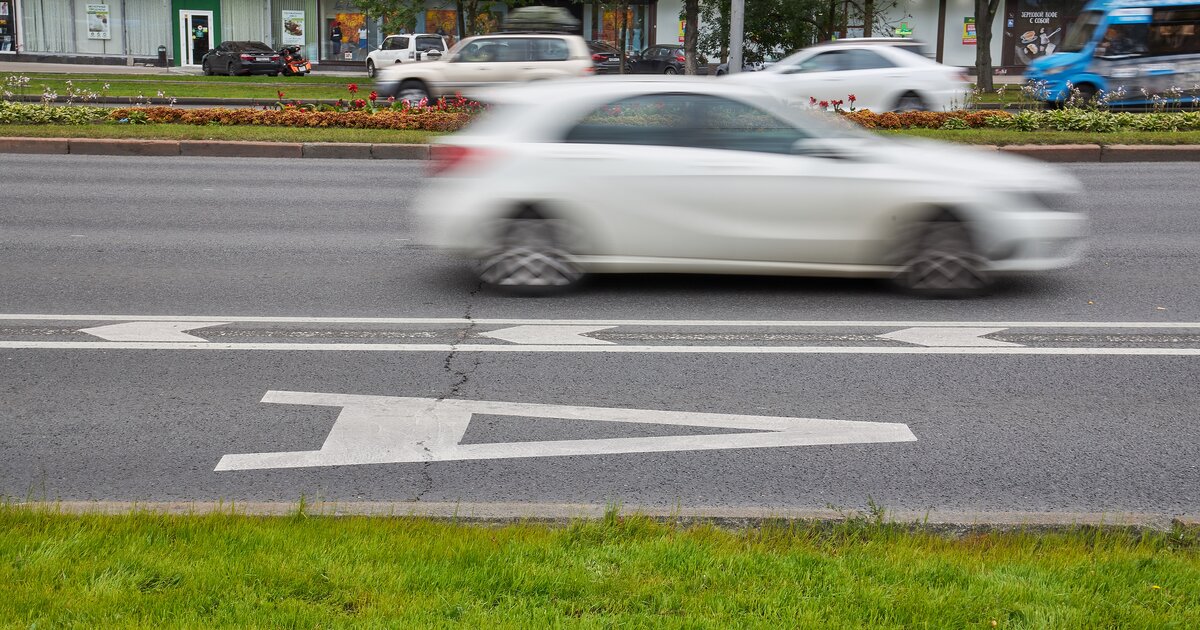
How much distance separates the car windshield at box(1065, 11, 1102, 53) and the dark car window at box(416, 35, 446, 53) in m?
22.4

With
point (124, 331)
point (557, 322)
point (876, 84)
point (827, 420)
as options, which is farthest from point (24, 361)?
point (876, 84)

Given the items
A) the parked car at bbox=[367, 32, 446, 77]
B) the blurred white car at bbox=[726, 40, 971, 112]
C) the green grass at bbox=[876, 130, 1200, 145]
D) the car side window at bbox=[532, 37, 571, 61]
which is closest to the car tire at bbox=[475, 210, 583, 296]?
the green grass at bbox=[876, 130, 1200, 145]

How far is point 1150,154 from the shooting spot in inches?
674

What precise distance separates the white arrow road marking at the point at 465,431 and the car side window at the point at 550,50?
19620mm

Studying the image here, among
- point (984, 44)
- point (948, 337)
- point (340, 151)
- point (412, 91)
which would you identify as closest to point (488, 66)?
point (412, 91)

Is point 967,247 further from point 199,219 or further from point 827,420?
point 199,219

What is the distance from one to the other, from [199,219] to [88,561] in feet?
27.0

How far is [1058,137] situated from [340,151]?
1015cm

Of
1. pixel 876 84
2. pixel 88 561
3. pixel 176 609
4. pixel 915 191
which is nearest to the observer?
pixel 176 609

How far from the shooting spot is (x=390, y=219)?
11773 mm

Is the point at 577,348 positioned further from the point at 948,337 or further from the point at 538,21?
the point at 538,21

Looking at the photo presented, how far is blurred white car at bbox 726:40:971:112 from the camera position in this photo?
2102 centimetres

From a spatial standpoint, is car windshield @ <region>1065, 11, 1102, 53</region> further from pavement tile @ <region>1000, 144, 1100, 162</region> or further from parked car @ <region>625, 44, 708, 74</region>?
parked car @ <region>625, 44, 708, 74</region>

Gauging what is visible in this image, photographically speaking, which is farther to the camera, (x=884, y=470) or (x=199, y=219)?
(x=199, y=219)
